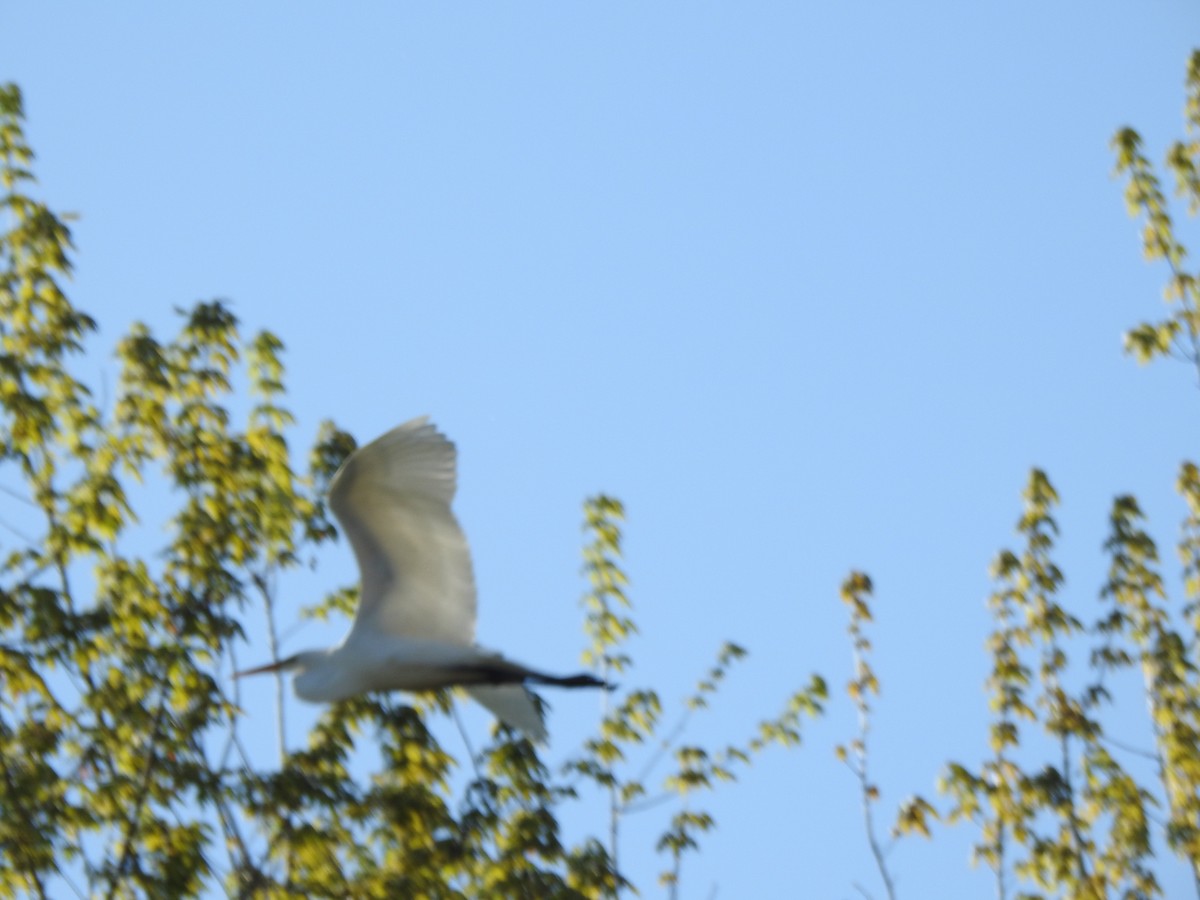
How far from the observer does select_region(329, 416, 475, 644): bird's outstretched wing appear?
372 inches

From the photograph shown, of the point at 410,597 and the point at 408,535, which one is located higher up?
the point at 408,535

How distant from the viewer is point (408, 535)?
9820mm

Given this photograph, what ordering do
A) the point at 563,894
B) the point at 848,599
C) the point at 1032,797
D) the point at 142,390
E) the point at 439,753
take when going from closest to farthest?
the point at 563,894 < the point at 439,753 < the point at 142,390 < the point at 1032,797 < the point at 848,599

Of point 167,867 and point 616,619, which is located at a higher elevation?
point 616,619

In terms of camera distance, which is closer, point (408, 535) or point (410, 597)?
point (408, 535)

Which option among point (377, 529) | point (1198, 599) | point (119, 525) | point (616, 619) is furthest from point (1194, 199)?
point (119, 525)

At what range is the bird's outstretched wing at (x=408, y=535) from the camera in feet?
31.0

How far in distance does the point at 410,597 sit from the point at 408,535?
13.1 inches

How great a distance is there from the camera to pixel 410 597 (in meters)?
9.98

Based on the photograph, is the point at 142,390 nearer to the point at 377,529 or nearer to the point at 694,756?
the point at 377,529

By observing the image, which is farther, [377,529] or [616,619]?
[616,619]

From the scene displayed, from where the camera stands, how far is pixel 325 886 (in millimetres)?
8930

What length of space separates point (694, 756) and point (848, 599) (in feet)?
4.92

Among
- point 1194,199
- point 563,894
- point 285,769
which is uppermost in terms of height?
point 1194,199
